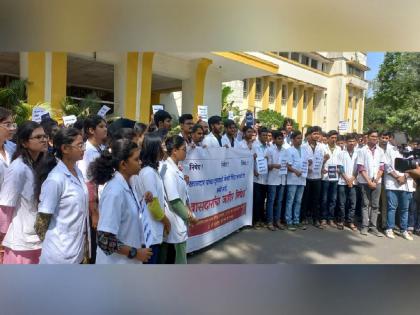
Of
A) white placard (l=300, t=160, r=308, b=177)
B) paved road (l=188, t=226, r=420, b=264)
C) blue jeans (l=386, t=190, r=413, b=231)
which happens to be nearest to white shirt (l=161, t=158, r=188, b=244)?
paved road (l=188, t=226, r=420, b=264)

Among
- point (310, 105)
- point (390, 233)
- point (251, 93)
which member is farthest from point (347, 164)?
point (310, 105)

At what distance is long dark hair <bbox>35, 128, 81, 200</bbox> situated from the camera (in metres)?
2.05

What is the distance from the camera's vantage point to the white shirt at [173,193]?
2617 mm

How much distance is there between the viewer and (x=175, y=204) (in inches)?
103

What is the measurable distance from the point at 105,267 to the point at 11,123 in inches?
81.0

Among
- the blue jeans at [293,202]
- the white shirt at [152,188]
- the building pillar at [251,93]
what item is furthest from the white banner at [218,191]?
the building pillar at [251,93]

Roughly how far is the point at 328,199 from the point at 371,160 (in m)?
0.79

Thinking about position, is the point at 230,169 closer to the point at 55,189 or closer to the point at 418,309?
the point at 55,189

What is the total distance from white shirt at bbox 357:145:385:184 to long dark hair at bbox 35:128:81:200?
4.03 m

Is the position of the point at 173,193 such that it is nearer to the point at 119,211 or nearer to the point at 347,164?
the point at 119,211

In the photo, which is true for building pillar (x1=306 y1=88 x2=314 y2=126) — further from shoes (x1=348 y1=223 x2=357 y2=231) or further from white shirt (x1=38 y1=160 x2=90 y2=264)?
white shirt (x1=38 y1=160 x2=90 y2=264)
